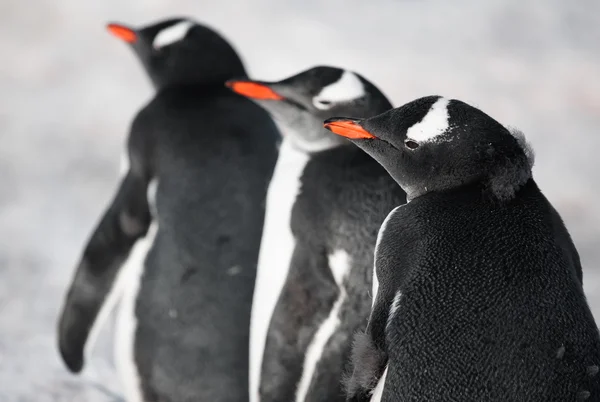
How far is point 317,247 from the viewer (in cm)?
205

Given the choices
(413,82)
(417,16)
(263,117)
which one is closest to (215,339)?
(263,117)

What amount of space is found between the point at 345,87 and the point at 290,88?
0.48ft

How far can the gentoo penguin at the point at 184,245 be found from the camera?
7.68 feet

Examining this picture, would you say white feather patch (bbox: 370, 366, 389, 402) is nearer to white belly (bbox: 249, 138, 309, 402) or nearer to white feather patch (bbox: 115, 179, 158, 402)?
white belly (bbox: 249, 138, 309, 402)

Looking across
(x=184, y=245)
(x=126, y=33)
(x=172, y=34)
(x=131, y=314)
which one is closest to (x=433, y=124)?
(x=184, y=245)

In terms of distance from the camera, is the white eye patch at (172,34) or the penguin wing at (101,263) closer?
the penguin wing at (101,263)

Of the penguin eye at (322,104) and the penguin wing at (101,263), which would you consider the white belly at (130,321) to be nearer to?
the penguin wing at (101,263)

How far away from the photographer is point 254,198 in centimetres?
241

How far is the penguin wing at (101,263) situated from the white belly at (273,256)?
47cm

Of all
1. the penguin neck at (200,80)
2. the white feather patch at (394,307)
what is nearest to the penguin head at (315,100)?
the penguin neck at (200,80)

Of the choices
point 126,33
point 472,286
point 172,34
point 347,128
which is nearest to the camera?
point 472,286

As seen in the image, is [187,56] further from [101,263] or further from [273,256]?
[273,256]

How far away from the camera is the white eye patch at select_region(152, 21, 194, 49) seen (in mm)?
2805

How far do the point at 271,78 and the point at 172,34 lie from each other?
2075mm
